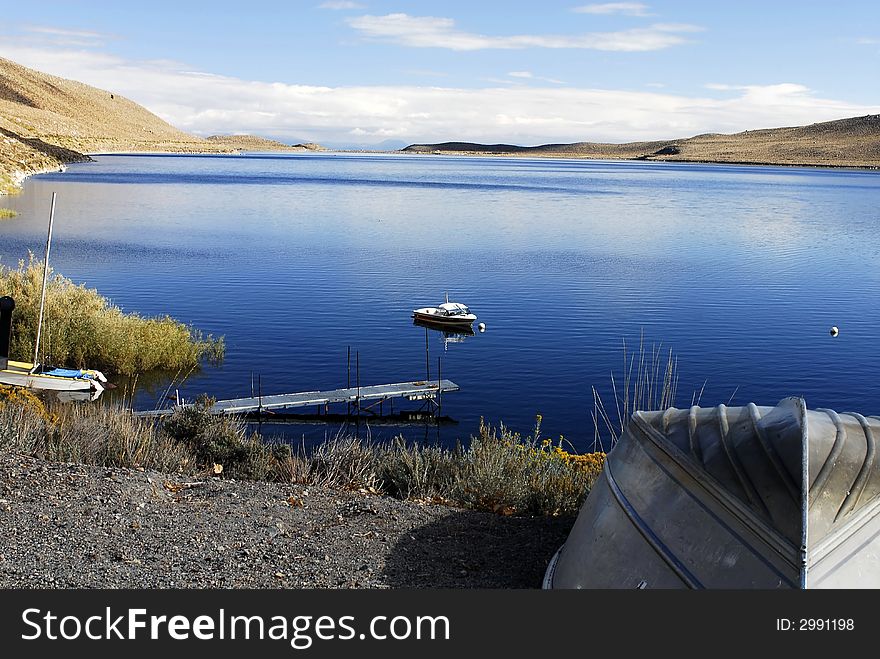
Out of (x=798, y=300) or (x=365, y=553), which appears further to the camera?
(x=798, y=300)

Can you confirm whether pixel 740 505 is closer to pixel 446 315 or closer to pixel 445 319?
pixel 445 319

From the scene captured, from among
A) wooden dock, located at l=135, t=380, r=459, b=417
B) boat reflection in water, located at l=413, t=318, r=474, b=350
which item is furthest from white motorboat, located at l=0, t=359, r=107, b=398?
boat reflection in water, located at l=413, t=318, r=474, b=350

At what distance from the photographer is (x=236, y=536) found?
880 cm

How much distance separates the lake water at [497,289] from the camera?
26.3 meters

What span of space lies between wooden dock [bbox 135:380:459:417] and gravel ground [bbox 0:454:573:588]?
1141cm

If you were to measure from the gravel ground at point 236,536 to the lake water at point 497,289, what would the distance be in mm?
11552

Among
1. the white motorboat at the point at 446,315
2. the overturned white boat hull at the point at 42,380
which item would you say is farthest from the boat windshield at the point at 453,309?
the overturned white boat hull at the point at 42,380

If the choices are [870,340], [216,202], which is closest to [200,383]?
[870,340]

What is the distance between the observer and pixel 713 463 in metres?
6.80

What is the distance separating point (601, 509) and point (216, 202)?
3008 inches

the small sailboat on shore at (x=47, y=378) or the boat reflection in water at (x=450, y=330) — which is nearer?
the small sailboat on shore at (x=47, y=378)

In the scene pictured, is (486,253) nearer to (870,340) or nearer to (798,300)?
(798,300)

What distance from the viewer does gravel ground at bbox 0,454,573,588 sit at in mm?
7902

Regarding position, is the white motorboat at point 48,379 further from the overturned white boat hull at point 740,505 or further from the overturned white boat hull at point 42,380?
the overturned white boat hull at point 740,505
